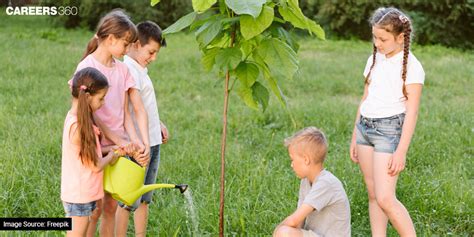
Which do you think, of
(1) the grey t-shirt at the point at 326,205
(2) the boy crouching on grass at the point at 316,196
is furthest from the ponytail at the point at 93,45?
(1) the grey t-shirt at the point at 326,205

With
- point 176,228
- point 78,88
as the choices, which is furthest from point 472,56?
point 78,88

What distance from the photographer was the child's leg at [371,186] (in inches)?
122

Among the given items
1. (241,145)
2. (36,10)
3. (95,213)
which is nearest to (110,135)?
(95,213)

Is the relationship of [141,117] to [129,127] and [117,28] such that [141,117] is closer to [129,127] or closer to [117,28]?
[129,127]

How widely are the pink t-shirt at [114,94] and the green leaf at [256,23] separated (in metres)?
0.67

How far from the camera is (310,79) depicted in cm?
866

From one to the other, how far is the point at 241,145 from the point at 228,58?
2606 mm

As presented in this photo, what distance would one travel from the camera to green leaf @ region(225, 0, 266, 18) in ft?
7.73

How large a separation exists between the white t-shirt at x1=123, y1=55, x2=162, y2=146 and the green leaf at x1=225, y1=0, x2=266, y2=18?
0.77m

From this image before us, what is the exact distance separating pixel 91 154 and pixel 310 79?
6220 mm

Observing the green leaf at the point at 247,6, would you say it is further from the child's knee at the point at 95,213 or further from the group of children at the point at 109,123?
the child's knee at the point at 95,213

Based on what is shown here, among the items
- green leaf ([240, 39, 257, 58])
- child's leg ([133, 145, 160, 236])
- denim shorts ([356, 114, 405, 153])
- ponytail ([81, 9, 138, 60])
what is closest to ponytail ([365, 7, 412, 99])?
denim shorts ([356, 114, 405, 153])

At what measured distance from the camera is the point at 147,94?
3.09 metres

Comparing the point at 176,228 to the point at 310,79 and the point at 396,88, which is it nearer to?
the point at 396,88
